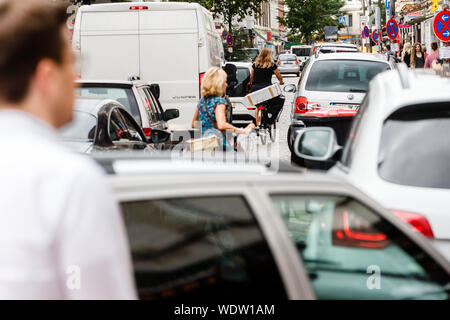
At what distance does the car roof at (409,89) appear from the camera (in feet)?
13.6

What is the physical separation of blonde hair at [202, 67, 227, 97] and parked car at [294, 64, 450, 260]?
14.2ft

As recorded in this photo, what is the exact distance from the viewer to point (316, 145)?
16.7 ft

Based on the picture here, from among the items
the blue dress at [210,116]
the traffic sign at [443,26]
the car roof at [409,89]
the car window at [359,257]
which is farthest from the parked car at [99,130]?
the traffic sign at [443,26]

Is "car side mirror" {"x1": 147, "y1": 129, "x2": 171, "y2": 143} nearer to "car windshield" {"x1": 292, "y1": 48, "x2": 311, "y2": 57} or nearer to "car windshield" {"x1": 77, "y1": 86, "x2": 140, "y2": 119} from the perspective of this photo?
"car windshield" {"x1": 77, "y1": 86, "x2": 140, "y2": 119}

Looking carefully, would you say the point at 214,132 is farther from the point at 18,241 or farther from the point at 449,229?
the point at 18,241

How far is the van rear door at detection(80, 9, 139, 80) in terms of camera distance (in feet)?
47.3

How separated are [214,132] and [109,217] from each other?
7145 mm

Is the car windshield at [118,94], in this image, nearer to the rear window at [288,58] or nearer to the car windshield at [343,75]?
the car windshield at [343,75]

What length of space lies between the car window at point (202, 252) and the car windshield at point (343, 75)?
10.8 m

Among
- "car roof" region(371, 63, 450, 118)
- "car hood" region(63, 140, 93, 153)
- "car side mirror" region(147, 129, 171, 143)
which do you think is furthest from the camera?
"car side mirror" region(147, 129, 171, 143)

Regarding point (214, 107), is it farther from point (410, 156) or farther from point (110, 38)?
point (110, 38)

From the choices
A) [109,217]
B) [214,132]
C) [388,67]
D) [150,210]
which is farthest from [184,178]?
[388,67]

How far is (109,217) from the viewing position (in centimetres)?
175

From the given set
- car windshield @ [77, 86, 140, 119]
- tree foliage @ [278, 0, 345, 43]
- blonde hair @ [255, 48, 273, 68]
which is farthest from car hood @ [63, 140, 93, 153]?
tree foliage @ [278, 0, 345, 43]
